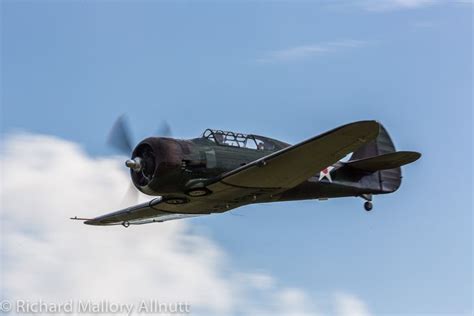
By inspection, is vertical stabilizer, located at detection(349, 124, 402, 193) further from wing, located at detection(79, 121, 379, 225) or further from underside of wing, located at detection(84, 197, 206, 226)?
underside of wing, located at detection(84, 197, 206, 226)

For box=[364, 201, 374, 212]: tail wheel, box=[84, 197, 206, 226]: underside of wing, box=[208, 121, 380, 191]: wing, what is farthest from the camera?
box=[364, 201, 374, 212]: tail wheel

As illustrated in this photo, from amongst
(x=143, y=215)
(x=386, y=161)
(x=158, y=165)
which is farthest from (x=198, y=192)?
(x=386, y=161)

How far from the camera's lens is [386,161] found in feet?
69.6

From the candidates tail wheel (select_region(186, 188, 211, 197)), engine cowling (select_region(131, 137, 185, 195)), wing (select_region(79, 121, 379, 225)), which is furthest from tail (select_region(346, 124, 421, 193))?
engine cowling (select_region(131, 137, 185, 195))

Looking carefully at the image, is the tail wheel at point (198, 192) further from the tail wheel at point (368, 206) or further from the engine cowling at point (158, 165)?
the tail wheel at point (368, 206)

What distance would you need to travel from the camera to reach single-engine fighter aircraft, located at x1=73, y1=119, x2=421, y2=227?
18031mm

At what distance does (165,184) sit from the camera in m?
18.9

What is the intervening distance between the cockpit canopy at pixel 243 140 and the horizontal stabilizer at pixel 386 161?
257cm

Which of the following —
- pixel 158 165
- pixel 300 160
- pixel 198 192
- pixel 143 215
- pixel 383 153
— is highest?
pixel 383 153

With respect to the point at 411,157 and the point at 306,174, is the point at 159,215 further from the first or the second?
the point at 411,157

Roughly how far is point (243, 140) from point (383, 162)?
3844mm

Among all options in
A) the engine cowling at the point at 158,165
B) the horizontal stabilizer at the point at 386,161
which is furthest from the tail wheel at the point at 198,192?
the horizontal stabilizer at the point at 386,161

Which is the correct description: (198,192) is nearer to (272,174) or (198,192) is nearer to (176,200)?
(176,200)

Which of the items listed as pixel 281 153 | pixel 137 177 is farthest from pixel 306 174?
pixel 137 177
